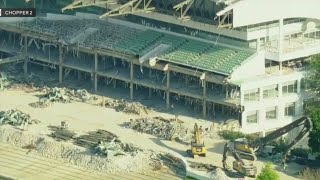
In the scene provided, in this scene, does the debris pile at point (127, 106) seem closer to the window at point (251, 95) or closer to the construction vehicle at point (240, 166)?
the window at point (251, 95)

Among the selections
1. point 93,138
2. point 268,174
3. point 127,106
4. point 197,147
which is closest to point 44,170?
point 93,138

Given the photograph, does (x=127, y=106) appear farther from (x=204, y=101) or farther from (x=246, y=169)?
(x=246, y=169)

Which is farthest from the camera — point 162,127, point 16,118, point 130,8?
point 130,8

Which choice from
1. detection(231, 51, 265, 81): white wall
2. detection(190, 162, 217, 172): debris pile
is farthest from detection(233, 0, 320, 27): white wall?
detection(190, 162, 217, 172): debris pile

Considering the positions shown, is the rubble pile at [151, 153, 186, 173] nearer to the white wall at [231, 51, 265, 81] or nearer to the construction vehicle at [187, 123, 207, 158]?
the construction vehicle at [187, 123, 207, 158]

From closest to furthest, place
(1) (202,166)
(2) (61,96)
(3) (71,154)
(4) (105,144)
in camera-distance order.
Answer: (1) (202,166)
(4) (105,144)
(3) (71,154)
(2) (61,96)

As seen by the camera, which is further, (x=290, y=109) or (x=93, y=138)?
(x=290, y=109)

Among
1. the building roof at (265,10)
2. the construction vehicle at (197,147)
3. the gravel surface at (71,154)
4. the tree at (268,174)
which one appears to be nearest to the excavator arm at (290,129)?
the construction vehicle at (197,147)
